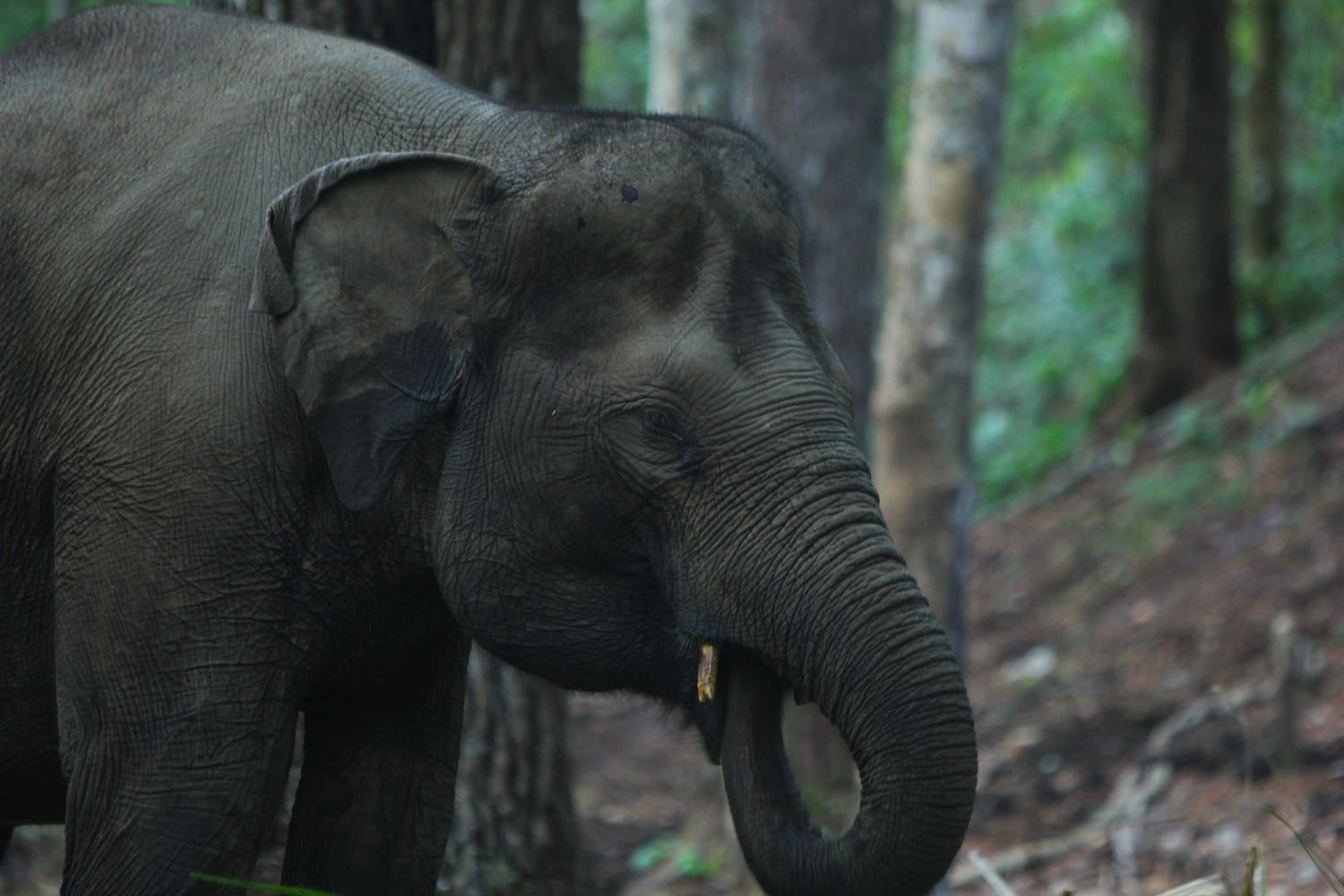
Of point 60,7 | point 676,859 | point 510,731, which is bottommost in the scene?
point 676,859

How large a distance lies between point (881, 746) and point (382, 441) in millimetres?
1119

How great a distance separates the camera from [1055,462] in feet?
53.5

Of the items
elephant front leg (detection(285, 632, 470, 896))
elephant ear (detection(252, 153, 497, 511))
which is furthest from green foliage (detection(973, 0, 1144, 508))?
elephant ear (detection(252, 153, 497, 511))

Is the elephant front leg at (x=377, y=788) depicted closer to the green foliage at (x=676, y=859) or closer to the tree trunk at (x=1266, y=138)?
the green foliage at (x=676, y=859)

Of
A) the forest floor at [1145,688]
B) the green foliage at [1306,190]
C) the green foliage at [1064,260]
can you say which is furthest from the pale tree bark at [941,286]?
the green foliage at [1064,260]

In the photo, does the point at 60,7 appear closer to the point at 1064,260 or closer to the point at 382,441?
the point at 382,441

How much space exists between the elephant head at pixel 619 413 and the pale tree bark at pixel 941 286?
4.83 m

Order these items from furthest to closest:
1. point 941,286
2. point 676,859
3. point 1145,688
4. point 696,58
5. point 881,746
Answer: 1. point 1145,688
2. point 696,58
3. point 676,859
4. point 941,286
5. point 881,746

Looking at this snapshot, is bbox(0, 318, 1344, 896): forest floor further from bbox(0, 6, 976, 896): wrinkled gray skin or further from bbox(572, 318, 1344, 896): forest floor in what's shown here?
bbox(0, 6, 976, 896): wrinkled gray skin

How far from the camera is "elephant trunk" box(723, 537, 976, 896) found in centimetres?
330

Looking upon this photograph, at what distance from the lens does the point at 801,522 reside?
3467 mm

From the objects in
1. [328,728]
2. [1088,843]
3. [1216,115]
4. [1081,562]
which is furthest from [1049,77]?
[328,728]

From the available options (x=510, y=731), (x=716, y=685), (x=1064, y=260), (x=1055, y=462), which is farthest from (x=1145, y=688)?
(x=1064, y=260)

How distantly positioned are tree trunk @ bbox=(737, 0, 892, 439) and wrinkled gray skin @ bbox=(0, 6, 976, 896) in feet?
17.4
